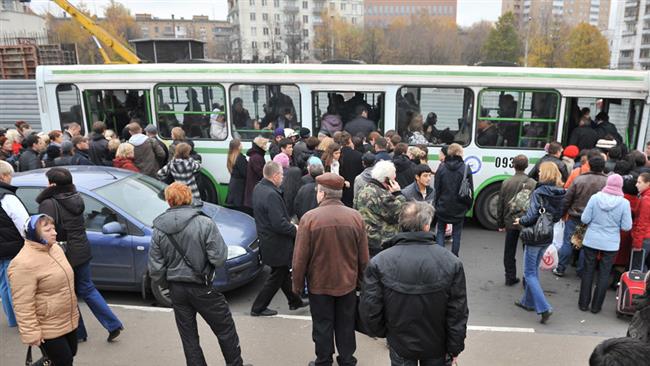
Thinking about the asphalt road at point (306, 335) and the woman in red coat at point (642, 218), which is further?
the woman in red coat at point (642, 218)

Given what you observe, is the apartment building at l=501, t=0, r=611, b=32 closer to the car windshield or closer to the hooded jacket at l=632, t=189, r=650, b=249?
the hooded jacket at l=632, t=189, r=650, b=249

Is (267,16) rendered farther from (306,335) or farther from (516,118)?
(306,335)

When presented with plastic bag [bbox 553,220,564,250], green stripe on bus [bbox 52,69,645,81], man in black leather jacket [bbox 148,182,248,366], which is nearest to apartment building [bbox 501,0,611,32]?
green stripe on bus [bbox 52,69,645,81]

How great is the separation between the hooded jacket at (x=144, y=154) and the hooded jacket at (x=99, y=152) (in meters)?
0.68

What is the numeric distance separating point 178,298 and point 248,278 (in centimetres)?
211

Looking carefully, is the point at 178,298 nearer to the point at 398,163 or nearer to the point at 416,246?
the point at 416,246

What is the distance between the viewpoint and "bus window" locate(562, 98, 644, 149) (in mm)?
8109

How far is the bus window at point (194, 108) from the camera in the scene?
9195 millimetres

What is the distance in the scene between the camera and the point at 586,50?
50188mm

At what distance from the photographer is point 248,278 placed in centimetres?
593

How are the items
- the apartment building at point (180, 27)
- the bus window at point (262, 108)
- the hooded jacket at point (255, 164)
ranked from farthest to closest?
1. the apartment building at point (180, 27)
2. the bus window at point (262, 108)
3. the hooded jacket at point (255, 164)

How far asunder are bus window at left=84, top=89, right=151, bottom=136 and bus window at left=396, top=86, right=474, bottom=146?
198 inches

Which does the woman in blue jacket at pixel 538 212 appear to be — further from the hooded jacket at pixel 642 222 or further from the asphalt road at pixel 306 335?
the hooded jacket at pixel 642 222

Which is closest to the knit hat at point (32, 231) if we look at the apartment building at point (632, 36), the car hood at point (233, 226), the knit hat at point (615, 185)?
the car hood at point (233, 226)
